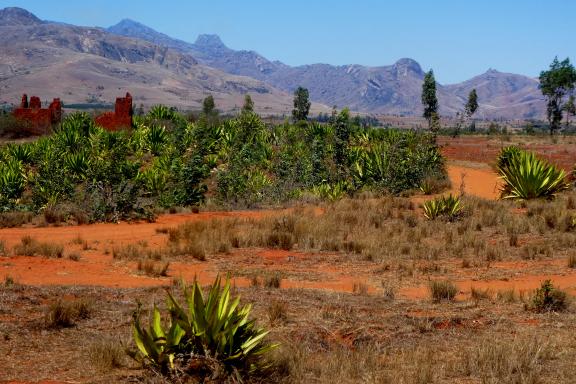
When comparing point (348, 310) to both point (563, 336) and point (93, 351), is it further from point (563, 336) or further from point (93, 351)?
point (93, 351)

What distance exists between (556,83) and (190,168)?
166 ft

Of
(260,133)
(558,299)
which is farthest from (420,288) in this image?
(260,133)

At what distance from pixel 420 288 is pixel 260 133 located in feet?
74.9

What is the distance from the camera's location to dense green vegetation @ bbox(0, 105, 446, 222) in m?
19.8

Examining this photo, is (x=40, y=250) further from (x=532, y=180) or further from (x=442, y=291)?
(x=532, y=180)

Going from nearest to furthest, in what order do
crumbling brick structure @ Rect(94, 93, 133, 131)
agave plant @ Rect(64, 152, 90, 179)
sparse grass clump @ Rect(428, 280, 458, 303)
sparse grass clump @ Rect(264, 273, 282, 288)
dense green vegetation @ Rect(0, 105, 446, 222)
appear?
sparse grass clump @ Rect(428, 280, 458, 303) → sparse grass clump @ Rect(264, 273, 282, 288) → dense green vegetation @ Rect(0, 105, 446, 222) → agave plant @ Rect(64, 152, 90, 179) → crumbling brick structure @ Rect(94, 93, 133, 131)

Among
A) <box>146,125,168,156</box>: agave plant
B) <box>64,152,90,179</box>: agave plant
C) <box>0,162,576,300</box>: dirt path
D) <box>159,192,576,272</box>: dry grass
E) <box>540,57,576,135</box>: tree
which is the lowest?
<box>0,162,576,300</box>: dirt path

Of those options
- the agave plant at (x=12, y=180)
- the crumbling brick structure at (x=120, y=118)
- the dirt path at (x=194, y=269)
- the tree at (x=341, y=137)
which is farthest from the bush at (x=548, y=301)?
the crumbling brick structure at (x=120, y=118)

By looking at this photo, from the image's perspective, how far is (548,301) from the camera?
9.06 m

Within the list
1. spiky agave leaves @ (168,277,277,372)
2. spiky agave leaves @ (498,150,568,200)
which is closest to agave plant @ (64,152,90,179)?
spiky agave leaves @ (498,150,568,200)

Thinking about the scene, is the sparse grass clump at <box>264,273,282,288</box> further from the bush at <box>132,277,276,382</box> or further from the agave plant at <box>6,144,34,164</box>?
the agave plant at <box>6,144,34,164</box>

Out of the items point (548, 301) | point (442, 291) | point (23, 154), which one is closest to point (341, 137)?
point (23, 154)

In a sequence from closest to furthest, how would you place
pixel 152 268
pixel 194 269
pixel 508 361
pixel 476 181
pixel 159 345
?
pixel 159 345, pixel 508 361, pixel 152 268, pixel 194 269, pixel 476 181

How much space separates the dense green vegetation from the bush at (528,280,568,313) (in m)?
11.2
